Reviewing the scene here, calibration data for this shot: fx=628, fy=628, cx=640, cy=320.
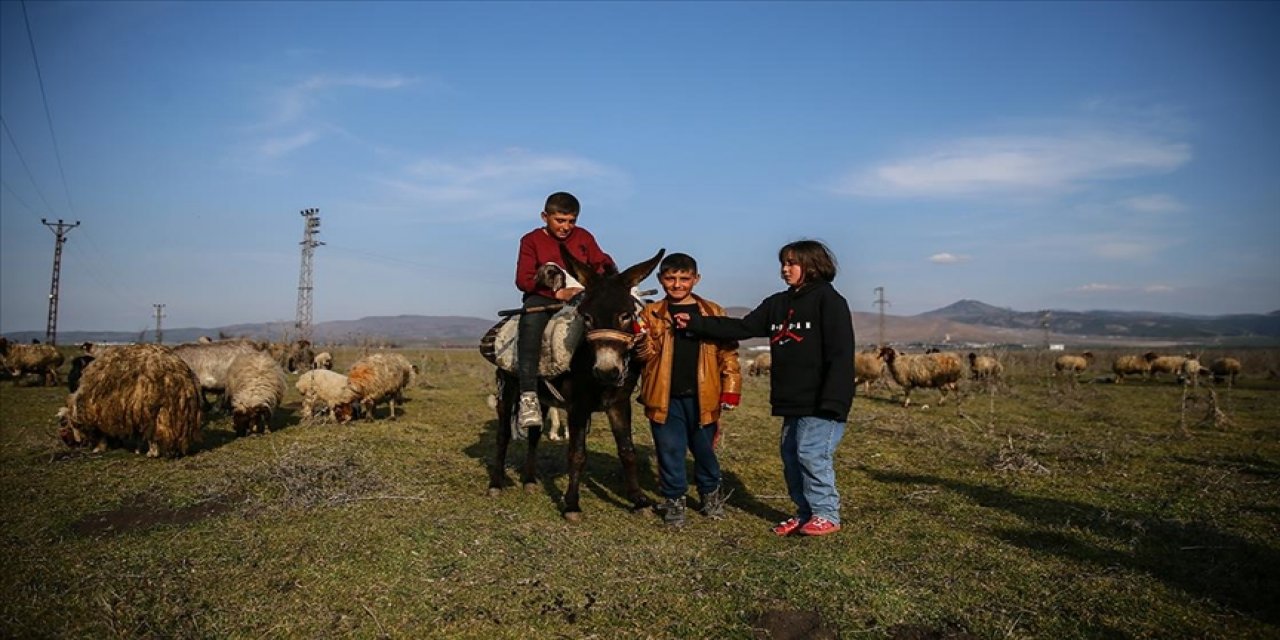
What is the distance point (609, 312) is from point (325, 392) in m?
10.1

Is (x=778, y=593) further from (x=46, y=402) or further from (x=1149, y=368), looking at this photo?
(x=1149, y=368)

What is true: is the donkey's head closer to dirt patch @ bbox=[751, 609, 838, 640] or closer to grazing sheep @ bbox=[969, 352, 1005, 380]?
dirt patch @ bbox=[751, 609, 838, 640]

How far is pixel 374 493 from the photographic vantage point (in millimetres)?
6910

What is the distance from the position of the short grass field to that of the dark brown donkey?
551 millimetres

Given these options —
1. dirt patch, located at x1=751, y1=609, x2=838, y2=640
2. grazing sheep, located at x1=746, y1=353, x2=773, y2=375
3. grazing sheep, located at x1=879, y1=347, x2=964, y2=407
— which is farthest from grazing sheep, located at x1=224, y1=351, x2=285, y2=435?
grazing sheep, located at x1=746, y1=353, x2=773, y2=375

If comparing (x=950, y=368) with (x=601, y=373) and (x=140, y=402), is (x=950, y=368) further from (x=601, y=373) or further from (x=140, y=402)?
(x=140, y=402)

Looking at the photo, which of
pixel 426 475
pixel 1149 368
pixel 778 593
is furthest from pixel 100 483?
pixel 1149 368

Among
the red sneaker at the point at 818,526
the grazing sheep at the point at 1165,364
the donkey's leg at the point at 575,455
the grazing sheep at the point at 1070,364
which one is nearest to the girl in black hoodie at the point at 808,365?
the red sneaker at the point at 818,526

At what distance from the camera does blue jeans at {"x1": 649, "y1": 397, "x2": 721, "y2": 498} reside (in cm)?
606

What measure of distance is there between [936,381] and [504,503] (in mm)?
16105

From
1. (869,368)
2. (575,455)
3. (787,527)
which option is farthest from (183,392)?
(869,368)

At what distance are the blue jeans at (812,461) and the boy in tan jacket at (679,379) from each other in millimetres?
675

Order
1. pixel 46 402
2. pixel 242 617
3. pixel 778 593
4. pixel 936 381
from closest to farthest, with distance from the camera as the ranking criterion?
pixel 242 617 < pixel 778 593 < pixel 46 402 < pixel 936 381

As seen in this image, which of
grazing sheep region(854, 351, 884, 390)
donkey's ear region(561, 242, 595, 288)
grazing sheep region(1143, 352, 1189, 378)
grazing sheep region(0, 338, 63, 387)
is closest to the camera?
donkey's ear region(561, 242, 595, 288)
